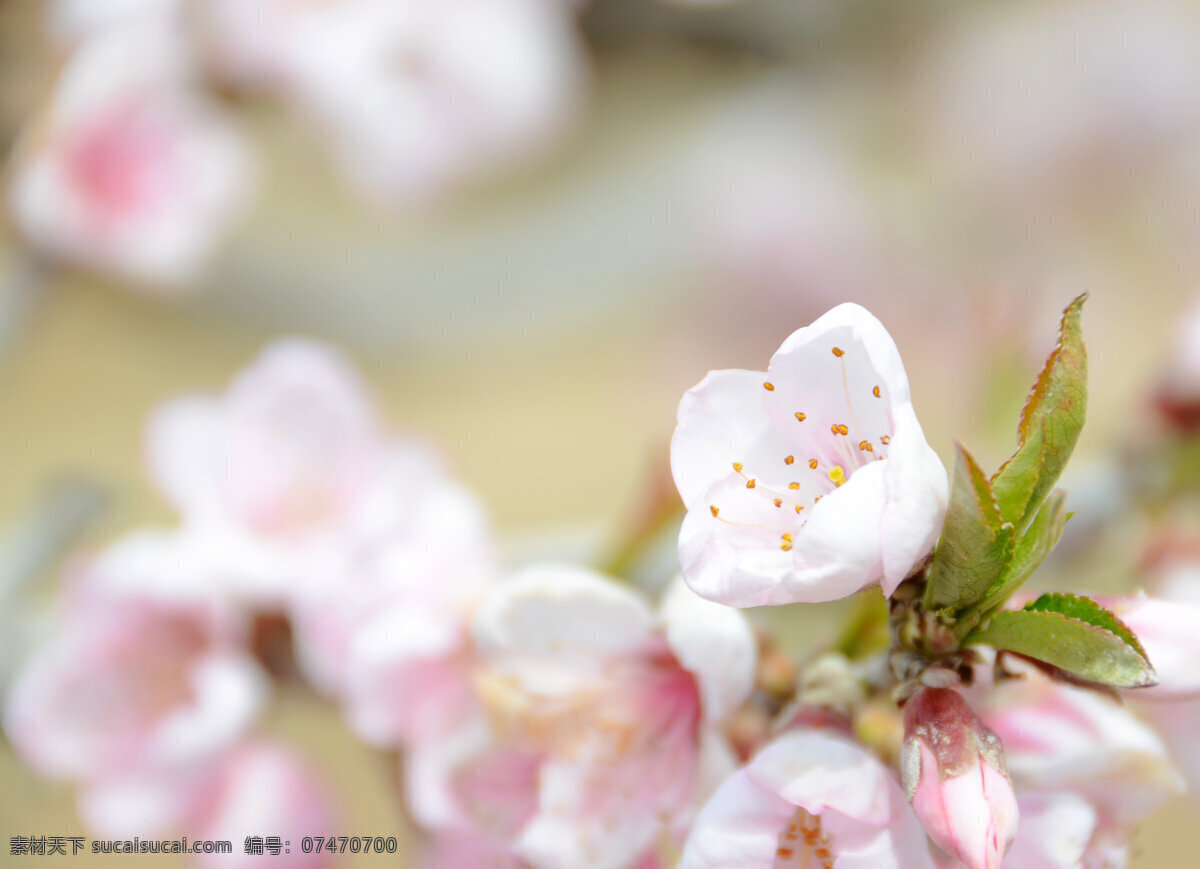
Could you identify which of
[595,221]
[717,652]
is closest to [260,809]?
[717,652]

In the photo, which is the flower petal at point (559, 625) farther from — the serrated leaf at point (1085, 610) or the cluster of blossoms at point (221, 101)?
the cluster of blossoms at point (221, 101)

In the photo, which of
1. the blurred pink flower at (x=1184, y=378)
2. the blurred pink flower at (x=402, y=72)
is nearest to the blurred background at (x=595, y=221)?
the blurred pink flower at (x=402, y=72)

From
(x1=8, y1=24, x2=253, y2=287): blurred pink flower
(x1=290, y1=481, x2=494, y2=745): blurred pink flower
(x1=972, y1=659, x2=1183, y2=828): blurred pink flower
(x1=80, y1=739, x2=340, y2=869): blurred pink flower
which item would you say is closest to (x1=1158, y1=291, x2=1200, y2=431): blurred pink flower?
(x1=972, y1=659, x2=1183, y2=828): blurred pink flower

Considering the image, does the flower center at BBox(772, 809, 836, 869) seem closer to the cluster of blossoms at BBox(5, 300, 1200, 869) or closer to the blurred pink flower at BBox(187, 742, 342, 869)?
the cluster of blossoms at BBox(5, 300, 1200, 869)

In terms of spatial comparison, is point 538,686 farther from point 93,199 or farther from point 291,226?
point 291,226

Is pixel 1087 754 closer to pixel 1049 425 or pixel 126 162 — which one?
pixel 1049 425

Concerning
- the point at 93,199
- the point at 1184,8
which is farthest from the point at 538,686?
the point at 1184,8

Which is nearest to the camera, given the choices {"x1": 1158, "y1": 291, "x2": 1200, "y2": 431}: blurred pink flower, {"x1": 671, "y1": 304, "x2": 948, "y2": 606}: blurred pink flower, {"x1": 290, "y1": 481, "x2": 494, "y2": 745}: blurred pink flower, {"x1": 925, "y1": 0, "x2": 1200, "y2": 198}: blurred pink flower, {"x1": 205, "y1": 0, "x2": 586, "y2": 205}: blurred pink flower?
{"x1": 671, "y1": 304, "x2": 948, "y2": 606}: blurred pink flower
